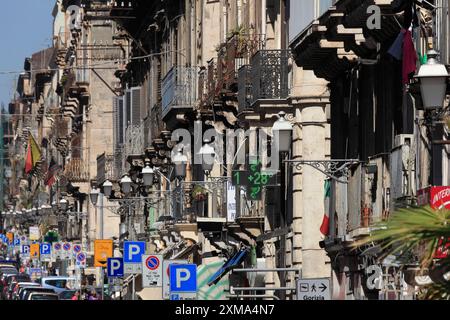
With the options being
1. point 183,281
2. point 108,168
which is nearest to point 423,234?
point 183,281

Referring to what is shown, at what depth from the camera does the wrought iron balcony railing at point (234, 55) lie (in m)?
36.8

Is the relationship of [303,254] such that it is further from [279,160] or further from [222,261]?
[222,261]

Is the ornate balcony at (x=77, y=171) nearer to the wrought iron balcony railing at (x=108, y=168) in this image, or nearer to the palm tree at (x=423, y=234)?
the wrought iron balcony railing at (x=108, y=168)

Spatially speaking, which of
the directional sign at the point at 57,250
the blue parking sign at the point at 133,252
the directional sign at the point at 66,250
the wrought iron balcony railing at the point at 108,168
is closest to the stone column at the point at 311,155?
the blue parking sign at the point at 133,252

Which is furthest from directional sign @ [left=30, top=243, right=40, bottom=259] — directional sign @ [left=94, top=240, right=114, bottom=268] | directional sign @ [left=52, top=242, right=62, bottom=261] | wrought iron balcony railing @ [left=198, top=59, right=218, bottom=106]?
wrought iron balcony railing @ [left=198, top=59, right=218, bottom=106]

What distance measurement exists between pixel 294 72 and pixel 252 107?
73.9 inches

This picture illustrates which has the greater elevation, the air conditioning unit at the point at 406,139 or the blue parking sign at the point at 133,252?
the air conditioning unit at the point at 406,139

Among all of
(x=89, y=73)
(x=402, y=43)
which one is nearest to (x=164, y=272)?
(x=402, y=43)

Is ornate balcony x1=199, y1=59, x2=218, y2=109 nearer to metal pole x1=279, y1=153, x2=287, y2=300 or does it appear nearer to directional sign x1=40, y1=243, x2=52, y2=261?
metal pole x1=279, y1=153, x2=287, y2=300

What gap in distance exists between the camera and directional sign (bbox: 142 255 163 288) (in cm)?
3734

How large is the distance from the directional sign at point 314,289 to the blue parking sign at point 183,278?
6.90 meters

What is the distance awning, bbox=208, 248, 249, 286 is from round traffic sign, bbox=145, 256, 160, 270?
1.73 meters

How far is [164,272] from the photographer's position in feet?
117
